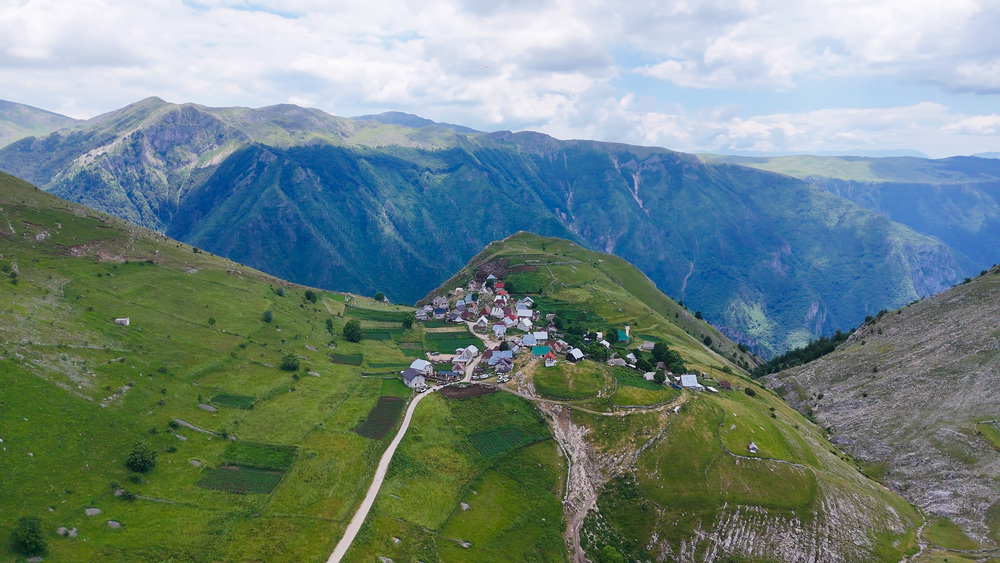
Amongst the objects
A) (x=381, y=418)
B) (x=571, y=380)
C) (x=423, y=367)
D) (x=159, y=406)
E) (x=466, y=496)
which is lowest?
(x=466, y=496)

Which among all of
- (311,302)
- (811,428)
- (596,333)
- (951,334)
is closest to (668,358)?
(596,333)

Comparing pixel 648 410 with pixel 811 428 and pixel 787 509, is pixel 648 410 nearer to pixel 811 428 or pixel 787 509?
pixel 787 509

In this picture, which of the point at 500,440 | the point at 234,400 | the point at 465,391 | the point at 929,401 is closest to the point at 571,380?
the point at 500,440

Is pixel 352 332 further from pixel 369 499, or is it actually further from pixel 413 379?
pixel 369 499

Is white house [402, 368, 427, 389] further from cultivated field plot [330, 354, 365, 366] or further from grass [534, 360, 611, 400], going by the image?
grass [534, 360, 611, 400]

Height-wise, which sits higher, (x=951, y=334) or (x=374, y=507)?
(x=951, y=334)

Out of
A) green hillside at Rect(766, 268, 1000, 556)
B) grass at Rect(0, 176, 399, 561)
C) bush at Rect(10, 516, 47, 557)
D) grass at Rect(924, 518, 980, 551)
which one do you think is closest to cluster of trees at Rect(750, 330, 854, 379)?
green hillside at Rect(766, 268, 1000, 556)
